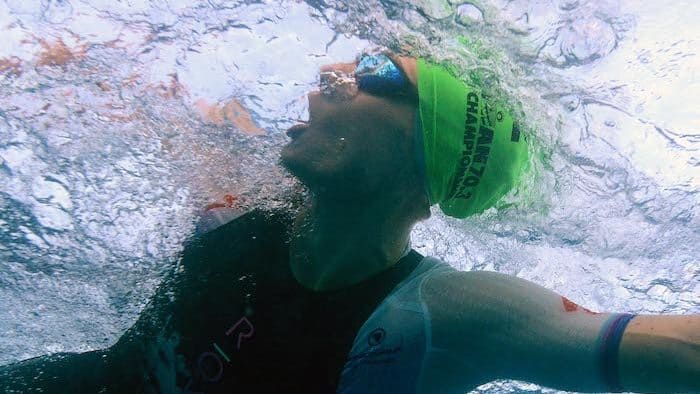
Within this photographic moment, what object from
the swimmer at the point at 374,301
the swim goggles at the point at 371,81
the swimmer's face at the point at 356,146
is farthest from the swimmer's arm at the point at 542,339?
the swim goggles at the point at 371,81

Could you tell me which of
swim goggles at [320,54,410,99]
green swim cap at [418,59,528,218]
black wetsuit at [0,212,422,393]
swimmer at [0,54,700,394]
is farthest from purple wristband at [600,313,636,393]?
swim goggles at [320,54,410,99]

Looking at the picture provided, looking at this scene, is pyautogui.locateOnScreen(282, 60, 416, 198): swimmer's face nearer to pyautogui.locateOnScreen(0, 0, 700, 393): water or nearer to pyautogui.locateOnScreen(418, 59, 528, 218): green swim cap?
pyautogui.locateOnScreen(418, 59, 528, 218): green swim cap

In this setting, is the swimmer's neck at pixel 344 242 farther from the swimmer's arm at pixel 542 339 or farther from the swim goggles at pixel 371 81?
the swim goggles at pixel 371 81

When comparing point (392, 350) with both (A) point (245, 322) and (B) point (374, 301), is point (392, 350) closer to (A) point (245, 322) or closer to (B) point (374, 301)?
(B) point (374, 301)

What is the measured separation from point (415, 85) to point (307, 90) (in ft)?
4.07

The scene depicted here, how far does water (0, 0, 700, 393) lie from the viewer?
4.23 metres

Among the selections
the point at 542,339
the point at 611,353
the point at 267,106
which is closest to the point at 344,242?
the point at 542,339

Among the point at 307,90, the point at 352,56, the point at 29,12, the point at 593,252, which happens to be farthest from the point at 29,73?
the point at 593,252

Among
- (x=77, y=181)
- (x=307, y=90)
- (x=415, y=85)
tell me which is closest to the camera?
(x=415, y=85)

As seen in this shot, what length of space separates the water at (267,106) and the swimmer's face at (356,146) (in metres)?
0.78

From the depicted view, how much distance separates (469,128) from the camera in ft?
11.4

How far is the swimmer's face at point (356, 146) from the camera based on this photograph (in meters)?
3.09

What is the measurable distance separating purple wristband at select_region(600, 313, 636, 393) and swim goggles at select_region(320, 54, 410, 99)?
208 cm

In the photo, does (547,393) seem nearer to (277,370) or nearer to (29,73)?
(277,370)
